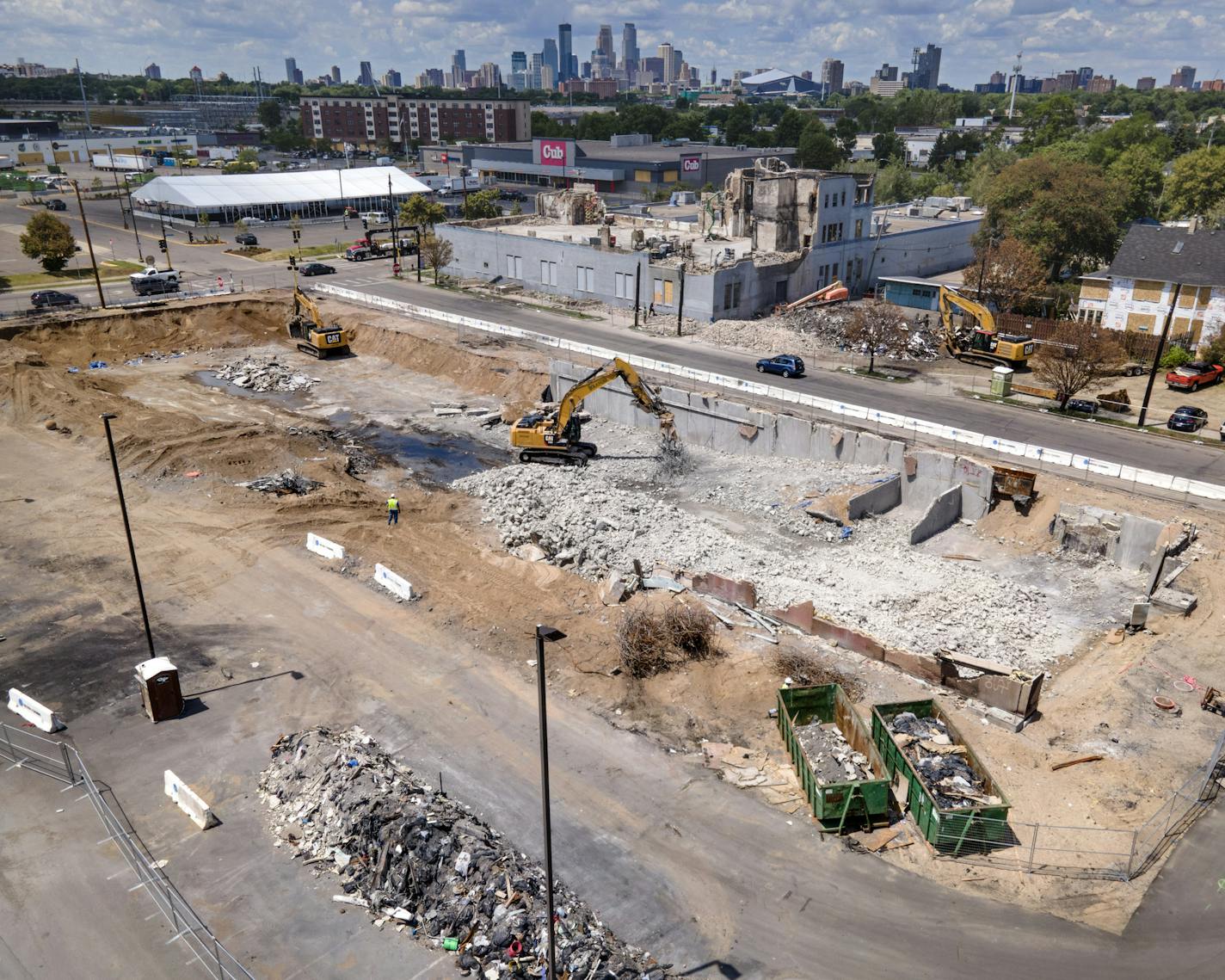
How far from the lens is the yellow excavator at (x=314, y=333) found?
56.9 meters

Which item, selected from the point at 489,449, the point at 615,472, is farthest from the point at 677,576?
the point at 489,449

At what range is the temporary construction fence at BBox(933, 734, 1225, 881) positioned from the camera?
1884cm

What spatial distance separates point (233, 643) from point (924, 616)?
21.6 meters

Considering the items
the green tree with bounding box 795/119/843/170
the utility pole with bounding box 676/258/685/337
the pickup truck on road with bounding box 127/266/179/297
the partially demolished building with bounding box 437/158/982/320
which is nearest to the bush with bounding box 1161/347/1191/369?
the partially demolished building with bounding box 437/158/982/320

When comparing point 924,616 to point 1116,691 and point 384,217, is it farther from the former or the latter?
point 384,217

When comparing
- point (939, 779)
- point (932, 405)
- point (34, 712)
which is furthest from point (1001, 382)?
point (34, 712)

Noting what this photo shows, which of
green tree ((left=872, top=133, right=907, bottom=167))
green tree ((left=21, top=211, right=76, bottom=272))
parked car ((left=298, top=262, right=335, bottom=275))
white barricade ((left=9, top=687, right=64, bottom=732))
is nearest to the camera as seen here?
white barricade ((left=9, top=687, right=64, bottom=732))

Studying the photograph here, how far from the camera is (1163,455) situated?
39.1 m

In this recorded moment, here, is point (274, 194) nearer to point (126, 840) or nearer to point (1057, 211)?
point (1057, 211)

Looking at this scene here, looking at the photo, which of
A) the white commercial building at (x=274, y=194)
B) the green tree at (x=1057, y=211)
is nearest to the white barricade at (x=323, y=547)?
the green tree at (x=1057, y=211)

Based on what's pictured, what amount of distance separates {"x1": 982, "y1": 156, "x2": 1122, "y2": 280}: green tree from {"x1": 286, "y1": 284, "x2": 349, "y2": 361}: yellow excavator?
50823 millimetres

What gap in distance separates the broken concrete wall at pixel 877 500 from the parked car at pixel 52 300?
60236 millimetres

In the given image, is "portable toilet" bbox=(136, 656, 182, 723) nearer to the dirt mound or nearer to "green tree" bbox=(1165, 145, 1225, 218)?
the dirt mound

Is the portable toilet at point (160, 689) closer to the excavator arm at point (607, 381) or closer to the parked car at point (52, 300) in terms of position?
the excavator arm at point (607, 381)
